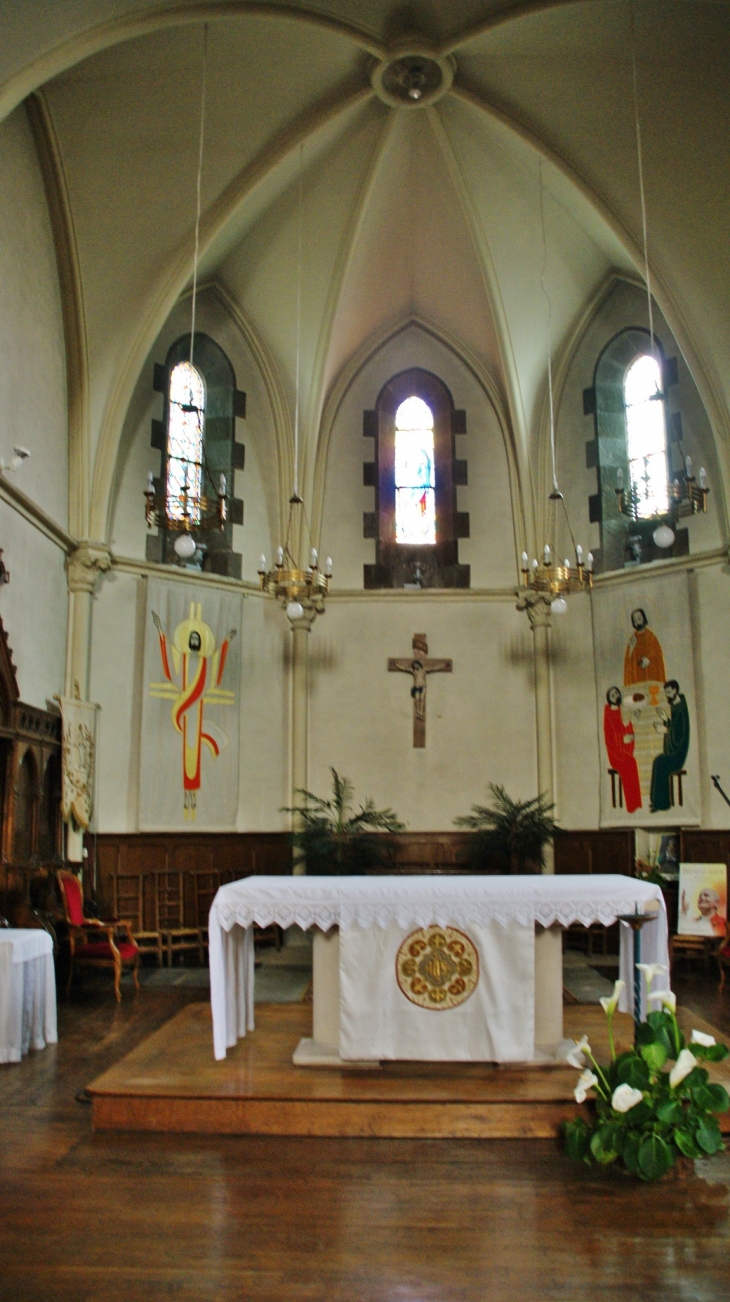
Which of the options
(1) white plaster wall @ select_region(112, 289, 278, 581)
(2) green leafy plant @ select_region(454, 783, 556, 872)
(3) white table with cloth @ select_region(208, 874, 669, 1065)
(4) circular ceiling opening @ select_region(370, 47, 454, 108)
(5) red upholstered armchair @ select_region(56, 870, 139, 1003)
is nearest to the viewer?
(3) white table with cloth @ select_region(208, 874, 669, 1065)

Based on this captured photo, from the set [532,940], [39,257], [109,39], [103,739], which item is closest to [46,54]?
[109,39]

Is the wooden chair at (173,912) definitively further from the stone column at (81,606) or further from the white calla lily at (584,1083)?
the white calla lily at (584,1083)

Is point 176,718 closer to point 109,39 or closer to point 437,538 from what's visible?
point 437,538

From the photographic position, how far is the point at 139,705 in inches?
457

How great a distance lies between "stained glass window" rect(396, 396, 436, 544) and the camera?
534 inches

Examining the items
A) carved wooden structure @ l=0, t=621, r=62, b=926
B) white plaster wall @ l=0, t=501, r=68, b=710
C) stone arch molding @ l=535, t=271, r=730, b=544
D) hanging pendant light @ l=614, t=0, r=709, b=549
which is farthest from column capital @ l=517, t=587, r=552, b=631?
carved wooden structure @ l=0, t=621, r=62, b=926

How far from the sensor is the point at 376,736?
42.1 ft

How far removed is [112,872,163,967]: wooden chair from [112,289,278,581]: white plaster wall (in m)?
3.96

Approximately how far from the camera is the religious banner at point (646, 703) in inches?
450

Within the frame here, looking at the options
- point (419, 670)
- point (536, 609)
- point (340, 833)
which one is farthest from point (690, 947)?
point (419, 670)

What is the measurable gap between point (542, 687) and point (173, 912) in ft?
18.0

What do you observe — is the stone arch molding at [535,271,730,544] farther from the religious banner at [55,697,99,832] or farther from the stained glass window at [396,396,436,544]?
the religious banner at [55,697,99,832]

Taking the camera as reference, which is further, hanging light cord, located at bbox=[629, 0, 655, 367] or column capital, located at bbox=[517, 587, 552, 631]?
column capital, located at bbox=[517, 587, 552, 631]

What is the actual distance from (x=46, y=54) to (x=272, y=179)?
12.6 feet
